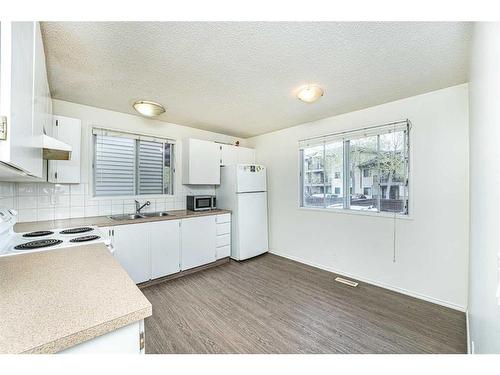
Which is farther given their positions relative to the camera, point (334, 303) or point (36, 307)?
point (334, 303)

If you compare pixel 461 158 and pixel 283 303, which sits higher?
pixel 461 158

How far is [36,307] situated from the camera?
2.36ft

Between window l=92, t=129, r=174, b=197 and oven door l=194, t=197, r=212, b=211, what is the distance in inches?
18.8

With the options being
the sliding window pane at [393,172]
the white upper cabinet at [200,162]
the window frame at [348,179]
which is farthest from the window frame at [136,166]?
the sliding window pane at [393,172]

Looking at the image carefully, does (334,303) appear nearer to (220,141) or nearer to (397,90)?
(397,90)

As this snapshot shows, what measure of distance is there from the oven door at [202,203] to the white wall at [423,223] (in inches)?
72.9

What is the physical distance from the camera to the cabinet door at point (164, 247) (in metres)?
2.76

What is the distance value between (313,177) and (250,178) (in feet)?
3.46

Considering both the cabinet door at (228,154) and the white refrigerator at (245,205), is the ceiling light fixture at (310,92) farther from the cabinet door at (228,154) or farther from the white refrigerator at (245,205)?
the cabinet door at (228,154)

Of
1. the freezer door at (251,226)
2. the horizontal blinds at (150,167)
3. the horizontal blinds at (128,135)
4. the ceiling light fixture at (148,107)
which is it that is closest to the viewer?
the ceiling light fixture at (148,107)

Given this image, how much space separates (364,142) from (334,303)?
2018 millimetres

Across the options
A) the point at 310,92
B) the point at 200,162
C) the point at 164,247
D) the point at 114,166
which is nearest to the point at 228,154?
the point at 200,162

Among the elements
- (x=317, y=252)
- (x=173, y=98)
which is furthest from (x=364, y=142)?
(x=173, y=98)

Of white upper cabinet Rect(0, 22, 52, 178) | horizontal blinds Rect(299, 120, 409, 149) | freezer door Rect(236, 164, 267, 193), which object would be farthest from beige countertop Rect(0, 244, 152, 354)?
horizontal blinds Rect(299, 120, 409, 149)
